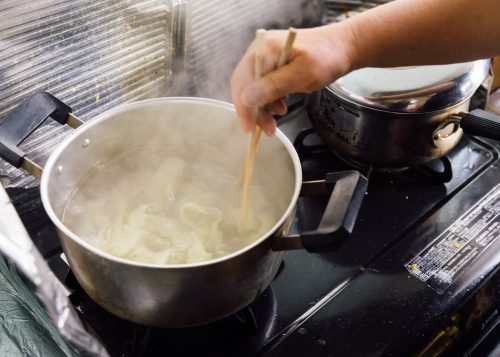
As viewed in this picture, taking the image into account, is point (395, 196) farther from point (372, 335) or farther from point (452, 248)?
point (372, 335)

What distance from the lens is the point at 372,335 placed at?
976 mm

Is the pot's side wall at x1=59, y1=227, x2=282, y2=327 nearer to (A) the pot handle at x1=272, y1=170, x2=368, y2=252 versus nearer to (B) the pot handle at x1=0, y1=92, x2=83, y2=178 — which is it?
(A) the pot handle at x1=272, y1=170, x2=368, y2=252

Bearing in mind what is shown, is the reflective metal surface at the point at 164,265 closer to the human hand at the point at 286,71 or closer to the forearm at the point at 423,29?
the human hand at the point at 286,71

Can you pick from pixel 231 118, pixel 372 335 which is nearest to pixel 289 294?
pixel 372 335

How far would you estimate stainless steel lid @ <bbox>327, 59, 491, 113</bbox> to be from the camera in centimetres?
111

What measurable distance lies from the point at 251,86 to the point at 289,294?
0.47 meters

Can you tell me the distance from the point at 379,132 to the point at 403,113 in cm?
7

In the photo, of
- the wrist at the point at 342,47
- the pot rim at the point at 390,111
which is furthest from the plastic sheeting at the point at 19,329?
the pot rim at the point at 390,111

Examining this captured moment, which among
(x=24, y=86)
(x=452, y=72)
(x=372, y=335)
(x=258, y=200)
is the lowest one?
(x=372, y=335)

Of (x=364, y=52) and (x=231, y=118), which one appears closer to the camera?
(x=364, y=52)

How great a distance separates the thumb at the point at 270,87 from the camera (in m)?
0.77

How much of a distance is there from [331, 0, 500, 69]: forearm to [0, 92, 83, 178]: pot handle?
51 cm

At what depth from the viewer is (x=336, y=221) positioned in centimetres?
73

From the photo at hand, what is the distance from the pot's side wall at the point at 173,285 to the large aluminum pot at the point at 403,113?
0.46 metres
